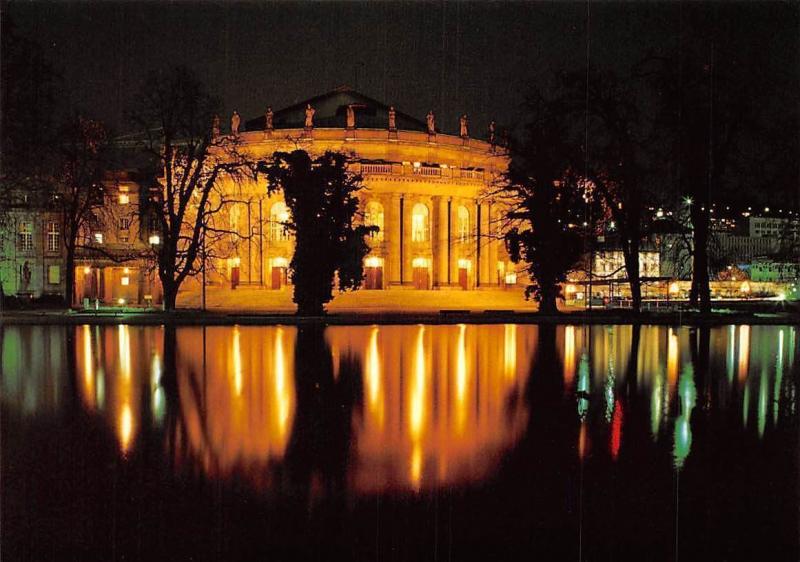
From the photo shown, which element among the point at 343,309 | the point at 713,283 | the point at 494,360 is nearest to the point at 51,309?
the point at 343,309

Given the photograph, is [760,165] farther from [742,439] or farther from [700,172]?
[742,439]

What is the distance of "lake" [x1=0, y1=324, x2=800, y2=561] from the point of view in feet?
22.2

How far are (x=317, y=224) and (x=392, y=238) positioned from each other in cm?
2822

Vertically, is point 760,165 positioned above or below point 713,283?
above

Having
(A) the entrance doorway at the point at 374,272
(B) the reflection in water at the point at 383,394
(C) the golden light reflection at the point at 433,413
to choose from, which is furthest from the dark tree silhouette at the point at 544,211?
(A) the entrance doorway at the point at 374,272

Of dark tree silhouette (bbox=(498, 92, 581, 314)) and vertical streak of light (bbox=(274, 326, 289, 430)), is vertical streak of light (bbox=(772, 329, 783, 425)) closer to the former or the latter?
vertical streak of light (bbox=(274, 326, 289, 430))

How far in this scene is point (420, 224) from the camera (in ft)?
228

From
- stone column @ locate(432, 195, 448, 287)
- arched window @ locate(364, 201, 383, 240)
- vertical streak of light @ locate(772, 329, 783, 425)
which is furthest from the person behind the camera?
stone column @ locate(432, 195, 448, 287)

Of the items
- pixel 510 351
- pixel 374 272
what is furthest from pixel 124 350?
pixel 374 272

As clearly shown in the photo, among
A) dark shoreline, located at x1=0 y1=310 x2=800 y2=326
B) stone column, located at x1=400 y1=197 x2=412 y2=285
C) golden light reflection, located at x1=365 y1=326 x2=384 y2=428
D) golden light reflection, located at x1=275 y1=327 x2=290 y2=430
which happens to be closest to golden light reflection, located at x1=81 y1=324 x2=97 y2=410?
golden light reflection, located at x1=275 y1=327 x2=290 y2=430

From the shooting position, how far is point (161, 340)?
2661cm

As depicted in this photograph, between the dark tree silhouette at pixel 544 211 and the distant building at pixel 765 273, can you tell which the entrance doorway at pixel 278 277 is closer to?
the dark tree silhouette at pixel 544 211

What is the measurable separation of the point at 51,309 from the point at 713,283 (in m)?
54.7

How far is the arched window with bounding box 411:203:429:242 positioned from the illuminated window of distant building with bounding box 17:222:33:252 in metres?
32.8
